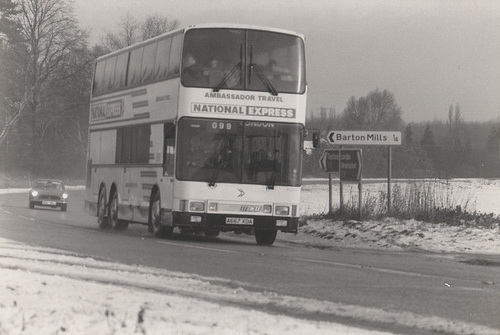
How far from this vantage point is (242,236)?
26.3 metres

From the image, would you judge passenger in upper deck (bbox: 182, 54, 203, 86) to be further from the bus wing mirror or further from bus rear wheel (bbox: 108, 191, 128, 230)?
bus rear wheel (bbox: 108, 191, 128, 230)

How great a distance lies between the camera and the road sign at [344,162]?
26938 mm

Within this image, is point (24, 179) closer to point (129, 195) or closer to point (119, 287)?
point (129, 195)

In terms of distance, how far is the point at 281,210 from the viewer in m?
20.8

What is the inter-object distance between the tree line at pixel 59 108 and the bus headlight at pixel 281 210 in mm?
37588

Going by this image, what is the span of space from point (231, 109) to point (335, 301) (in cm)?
1089

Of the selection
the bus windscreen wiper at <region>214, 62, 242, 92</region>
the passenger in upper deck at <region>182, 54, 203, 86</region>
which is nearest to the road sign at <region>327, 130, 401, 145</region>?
the bus windscreen wiper at <region>214, 62, 242, 92</region>

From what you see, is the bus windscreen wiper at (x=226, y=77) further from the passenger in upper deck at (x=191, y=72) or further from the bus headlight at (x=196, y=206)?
the bus headlight at (x=196, y=206)

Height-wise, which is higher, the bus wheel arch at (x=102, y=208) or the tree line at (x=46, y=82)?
the tree line at (x=46, y=82)

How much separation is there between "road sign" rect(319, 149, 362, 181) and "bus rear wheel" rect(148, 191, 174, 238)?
622 centimetres

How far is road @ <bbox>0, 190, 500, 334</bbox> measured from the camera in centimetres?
1021

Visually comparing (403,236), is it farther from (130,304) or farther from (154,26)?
(154,26)

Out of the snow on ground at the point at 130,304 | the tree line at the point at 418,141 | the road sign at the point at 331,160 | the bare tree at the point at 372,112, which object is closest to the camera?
the snow on ground at the point at 130,304

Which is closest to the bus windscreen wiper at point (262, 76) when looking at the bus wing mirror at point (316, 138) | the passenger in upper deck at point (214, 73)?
the passenger in upper deck at point (214, 73)
